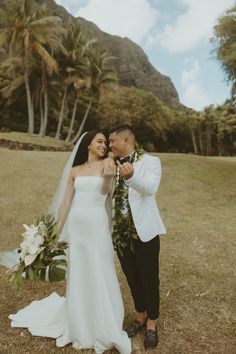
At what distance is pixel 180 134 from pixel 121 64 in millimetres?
39091

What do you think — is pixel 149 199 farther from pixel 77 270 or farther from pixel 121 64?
pixel 121 64

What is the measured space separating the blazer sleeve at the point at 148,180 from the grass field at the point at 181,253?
1999mm

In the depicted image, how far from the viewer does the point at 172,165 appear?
21.0 meters

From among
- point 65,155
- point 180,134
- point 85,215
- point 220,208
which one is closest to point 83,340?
point 85,215

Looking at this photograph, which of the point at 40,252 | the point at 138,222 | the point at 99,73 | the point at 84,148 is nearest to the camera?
the point at 138,222

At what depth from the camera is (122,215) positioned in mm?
4723

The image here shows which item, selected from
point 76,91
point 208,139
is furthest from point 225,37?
point 208,139

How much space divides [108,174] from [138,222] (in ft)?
2.19

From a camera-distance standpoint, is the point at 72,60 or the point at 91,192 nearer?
the point at 91,192

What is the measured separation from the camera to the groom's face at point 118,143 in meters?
4.62

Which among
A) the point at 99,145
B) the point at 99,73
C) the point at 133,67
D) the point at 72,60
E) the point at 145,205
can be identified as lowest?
the point at 145,205

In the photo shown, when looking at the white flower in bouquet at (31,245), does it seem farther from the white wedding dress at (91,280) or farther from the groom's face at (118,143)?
the groom's face at (118,143)

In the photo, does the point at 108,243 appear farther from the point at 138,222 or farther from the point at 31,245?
the point at 31,245

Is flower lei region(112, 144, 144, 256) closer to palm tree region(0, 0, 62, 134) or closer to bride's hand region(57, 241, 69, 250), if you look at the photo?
bride's hand region(57, 241, 69, 250)
